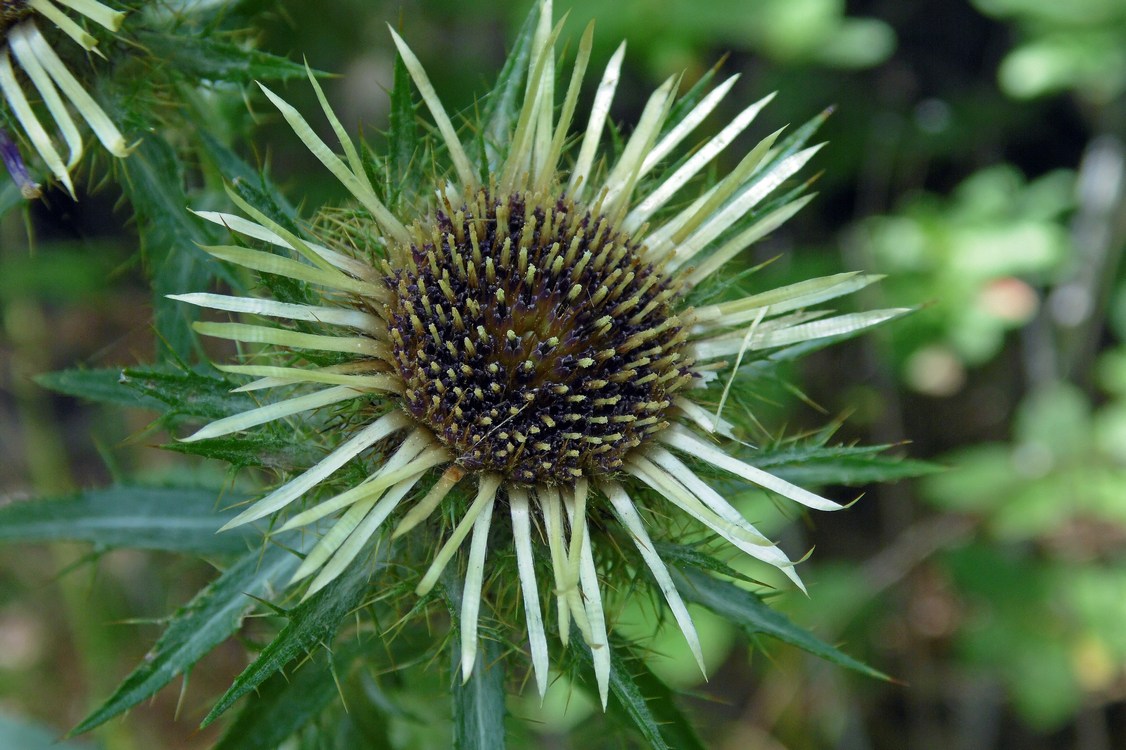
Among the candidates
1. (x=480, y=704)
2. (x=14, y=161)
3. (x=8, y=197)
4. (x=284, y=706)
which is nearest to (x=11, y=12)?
(x=14, y=161)

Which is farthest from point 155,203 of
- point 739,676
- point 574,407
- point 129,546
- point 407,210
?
point 739,676

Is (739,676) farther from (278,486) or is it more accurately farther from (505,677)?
(278,486)

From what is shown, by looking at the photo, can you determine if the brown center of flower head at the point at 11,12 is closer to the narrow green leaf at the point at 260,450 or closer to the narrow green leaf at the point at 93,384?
the narrow green leaf at the point at 93,384

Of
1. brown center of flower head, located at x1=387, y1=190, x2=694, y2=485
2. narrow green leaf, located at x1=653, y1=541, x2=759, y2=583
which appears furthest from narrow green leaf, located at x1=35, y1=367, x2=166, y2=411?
narrow green leaf, located at x1=653, y1=541, x2=759, y2=583

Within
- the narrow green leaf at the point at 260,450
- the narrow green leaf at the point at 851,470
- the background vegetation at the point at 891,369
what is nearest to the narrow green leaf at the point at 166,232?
the narrow green leaf at the point at 260,450

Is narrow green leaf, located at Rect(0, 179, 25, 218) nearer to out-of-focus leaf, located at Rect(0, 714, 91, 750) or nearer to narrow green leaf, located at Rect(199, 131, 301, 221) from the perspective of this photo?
narrow green leaf, located at Rect(199, 131, 301, 221)

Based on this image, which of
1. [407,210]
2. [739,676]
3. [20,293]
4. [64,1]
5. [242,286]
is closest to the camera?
[64,1]
